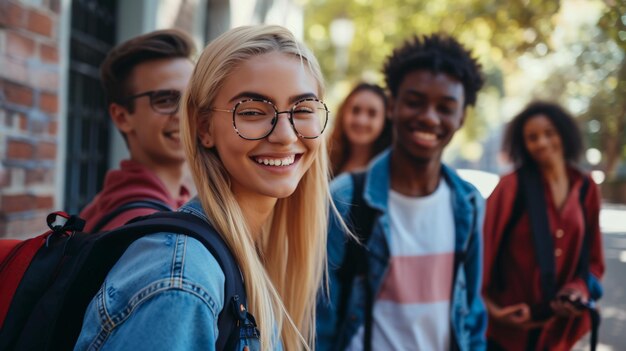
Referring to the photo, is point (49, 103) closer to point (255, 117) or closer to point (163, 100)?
point (163, 100)

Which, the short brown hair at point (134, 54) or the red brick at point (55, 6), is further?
the red brick at point (55, 6)

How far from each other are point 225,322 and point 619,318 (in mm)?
4726

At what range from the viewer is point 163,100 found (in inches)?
87.9

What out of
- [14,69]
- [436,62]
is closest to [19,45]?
[14,69]

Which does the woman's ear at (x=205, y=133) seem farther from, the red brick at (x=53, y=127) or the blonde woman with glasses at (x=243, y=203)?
the red brick at (x=53, y=127)

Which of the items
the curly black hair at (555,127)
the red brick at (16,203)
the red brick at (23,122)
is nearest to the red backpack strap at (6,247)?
the red brick at (16,203)

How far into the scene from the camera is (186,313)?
1.03m

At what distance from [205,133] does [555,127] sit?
3.06m

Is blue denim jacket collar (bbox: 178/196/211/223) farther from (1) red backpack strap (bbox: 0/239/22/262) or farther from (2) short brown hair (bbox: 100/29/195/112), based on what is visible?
(2) short brown hair (bbox: 100/29/195/112)

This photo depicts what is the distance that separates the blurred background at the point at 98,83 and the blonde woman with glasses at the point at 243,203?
4.09ft

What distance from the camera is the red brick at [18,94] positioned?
89.2 inches

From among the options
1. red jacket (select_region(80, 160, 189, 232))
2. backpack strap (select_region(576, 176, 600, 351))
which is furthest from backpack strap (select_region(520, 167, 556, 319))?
red jacket (select_region(80, 160, 189, 232))

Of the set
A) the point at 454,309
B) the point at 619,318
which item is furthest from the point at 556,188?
the point at 619,318

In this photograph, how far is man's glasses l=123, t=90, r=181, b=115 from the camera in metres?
2.22
